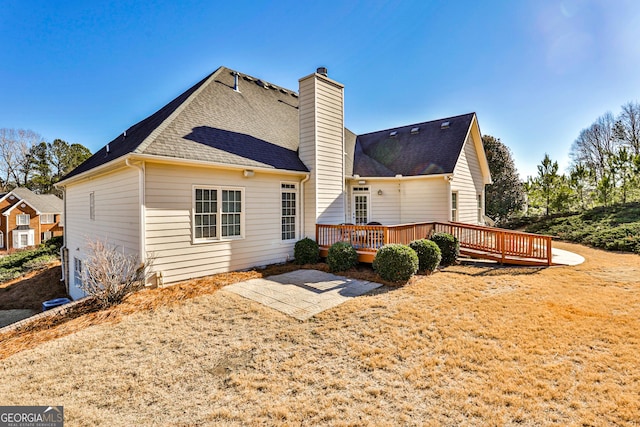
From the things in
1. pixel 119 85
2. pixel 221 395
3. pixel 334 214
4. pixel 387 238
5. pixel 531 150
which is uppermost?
pixel 119 85

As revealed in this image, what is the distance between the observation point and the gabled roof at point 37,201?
3134 cm

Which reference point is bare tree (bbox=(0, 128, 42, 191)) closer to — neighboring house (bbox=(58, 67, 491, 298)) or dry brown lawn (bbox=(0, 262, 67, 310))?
dry brown lawn (bbox=(0, 262, 67, 310))

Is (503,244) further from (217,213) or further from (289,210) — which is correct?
(217,213)

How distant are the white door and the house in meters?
38.3

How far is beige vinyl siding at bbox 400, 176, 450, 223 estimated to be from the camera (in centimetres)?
1284

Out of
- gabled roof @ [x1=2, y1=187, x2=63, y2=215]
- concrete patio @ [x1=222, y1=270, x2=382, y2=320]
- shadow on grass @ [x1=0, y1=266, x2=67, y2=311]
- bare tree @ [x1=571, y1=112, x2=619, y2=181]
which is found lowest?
shadow on grass @ [x1=0, y1=266, x2=67, y2=311]

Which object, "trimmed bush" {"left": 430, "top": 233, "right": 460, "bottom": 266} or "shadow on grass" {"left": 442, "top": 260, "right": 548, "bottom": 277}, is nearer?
"shadow on grass" {"left": 442, "top": 260, "right": 548, "bottom": 277}

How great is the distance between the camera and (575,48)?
10.9 metres

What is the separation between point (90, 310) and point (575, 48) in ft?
57.8

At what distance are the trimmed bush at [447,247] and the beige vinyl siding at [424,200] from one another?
3186mm

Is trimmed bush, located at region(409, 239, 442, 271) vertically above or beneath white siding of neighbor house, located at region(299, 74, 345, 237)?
beneath

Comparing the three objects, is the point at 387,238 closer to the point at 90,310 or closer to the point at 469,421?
the point at 469,421

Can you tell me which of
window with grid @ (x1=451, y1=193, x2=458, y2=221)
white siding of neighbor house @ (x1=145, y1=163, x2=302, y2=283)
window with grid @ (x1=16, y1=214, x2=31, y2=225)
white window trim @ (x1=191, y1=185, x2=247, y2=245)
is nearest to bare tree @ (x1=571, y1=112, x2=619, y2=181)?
window with grid @ (x1=451, y1=193, x2=458, y2=221)

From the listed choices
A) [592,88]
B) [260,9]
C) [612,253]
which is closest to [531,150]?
[592,88]
